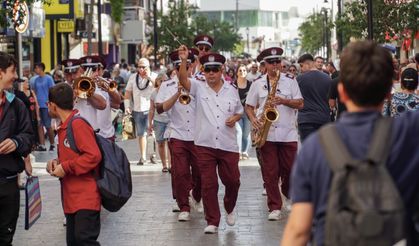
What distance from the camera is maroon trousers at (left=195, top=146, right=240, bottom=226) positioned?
37.9 ft

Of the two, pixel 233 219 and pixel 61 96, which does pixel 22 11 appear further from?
pixel 61 96

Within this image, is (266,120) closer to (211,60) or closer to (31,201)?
(211,60)

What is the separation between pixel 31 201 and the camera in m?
8.59

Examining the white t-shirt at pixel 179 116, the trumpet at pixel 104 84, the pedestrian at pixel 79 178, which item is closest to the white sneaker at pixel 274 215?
the white t-shirt at pixel 179 116

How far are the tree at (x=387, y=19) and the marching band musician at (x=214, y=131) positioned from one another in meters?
13.3

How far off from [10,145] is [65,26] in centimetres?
3562

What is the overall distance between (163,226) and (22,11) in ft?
25.6

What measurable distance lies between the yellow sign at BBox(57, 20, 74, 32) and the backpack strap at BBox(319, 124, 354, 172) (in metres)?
39.8

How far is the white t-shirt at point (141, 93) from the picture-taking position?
64.3ft

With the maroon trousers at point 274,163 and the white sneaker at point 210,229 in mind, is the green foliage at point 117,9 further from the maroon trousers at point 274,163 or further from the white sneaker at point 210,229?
the white sneaker at point 210,229

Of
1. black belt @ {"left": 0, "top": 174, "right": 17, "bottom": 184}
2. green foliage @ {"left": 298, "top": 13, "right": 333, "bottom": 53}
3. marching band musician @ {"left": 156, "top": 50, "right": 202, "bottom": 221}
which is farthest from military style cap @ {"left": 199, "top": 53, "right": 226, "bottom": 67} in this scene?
green foliage @ {"left": 298, "top": 13, "right": 333, "bottom": 53}

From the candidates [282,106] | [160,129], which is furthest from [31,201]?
[160,129]

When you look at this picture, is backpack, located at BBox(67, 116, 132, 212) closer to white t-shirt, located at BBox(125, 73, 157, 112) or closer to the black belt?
the black belt

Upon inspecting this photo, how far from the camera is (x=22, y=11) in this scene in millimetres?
19094
